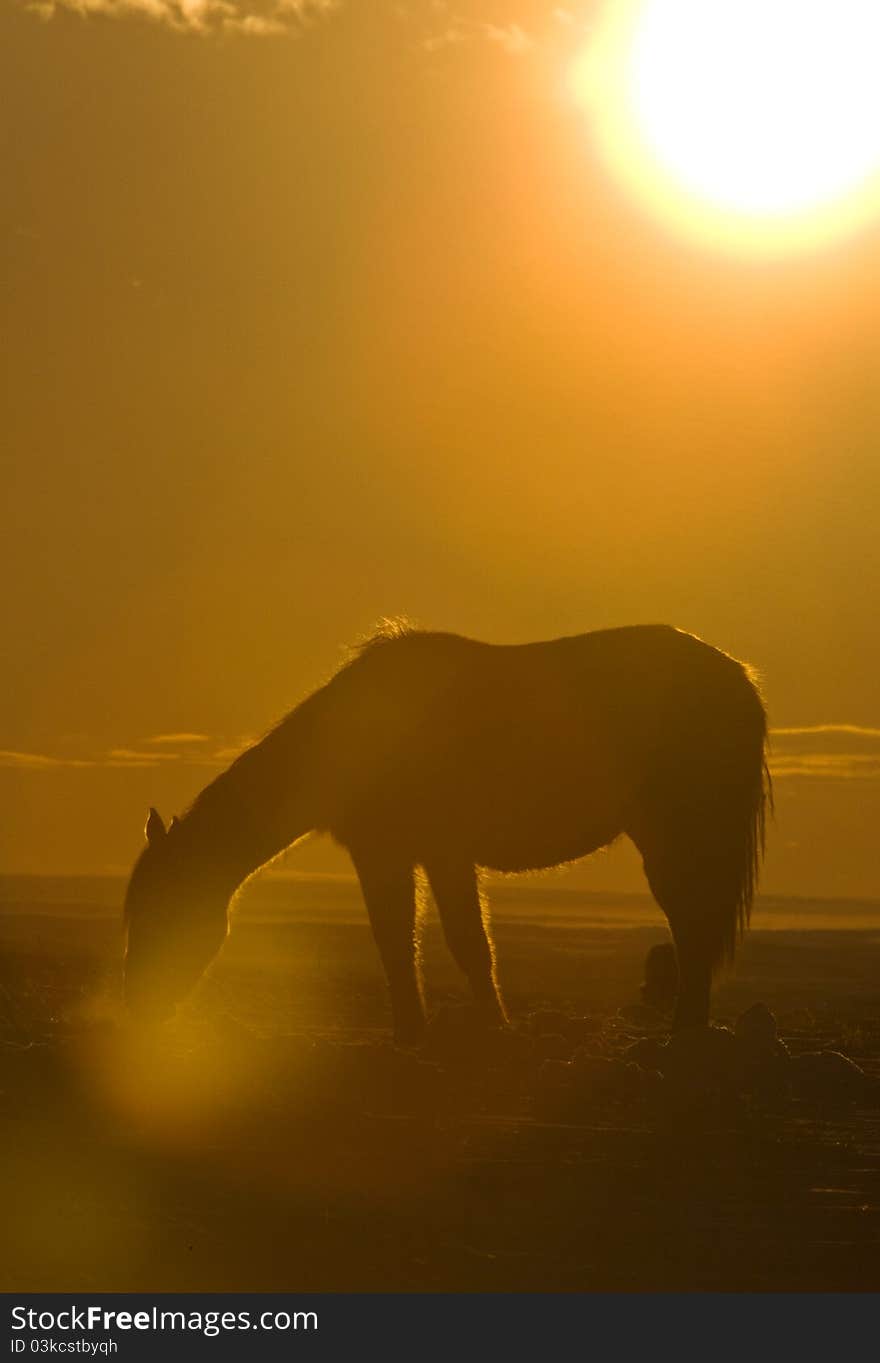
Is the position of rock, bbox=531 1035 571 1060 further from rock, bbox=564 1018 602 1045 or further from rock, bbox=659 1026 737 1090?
rock, bbox=659 1026 737 1090

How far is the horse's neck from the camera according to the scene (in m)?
13.2

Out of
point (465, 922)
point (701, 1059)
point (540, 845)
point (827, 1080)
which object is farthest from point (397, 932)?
point (827, 1080)

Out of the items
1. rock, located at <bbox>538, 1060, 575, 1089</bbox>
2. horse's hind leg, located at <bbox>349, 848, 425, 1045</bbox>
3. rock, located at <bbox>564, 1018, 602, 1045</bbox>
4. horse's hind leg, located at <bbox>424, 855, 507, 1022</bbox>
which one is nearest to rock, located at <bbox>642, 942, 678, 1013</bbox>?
rock, located at <bbox>564, 1018, 602, 1045</bbox>

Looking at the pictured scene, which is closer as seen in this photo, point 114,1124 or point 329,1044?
point 114,1124

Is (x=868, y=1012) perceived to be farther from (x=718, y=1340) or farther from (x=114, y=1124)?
(x=718, y=1340)

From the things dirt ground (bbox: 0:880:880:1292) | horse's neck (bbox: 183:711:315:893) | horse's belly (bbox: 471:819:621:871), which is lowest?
dirt ground (bbox: 0:880:880:1292)

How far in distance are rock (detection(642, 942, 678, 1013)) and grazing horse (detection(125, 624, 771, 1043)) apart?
14.0 feet

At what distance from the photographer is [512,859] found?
533 inches

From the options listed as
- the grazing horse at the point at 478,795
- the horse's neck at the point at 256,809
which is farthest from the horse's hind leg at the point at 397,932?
the horse's neck at the point at 256,809

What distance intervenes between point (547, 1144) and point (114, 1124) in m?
2.43

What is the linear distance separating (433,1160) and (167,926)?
4.19m

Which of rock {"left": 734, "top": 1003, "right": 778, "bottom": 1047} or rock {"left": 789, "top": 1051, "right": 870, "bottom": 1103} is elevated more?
rock {"left": 734, "top": 1003, "right": 778, "bottom": 1047}

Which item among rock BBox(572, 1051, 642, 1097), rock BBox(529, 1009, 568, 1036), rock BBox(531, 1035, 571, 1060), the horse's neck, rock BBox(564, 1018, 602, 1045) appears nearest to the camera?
rock BBox(572, 1051, 642, 1097)

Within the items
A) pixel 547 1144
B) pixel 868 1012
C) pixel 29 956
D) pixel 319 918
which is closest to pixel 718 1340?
pixel 547 1144
